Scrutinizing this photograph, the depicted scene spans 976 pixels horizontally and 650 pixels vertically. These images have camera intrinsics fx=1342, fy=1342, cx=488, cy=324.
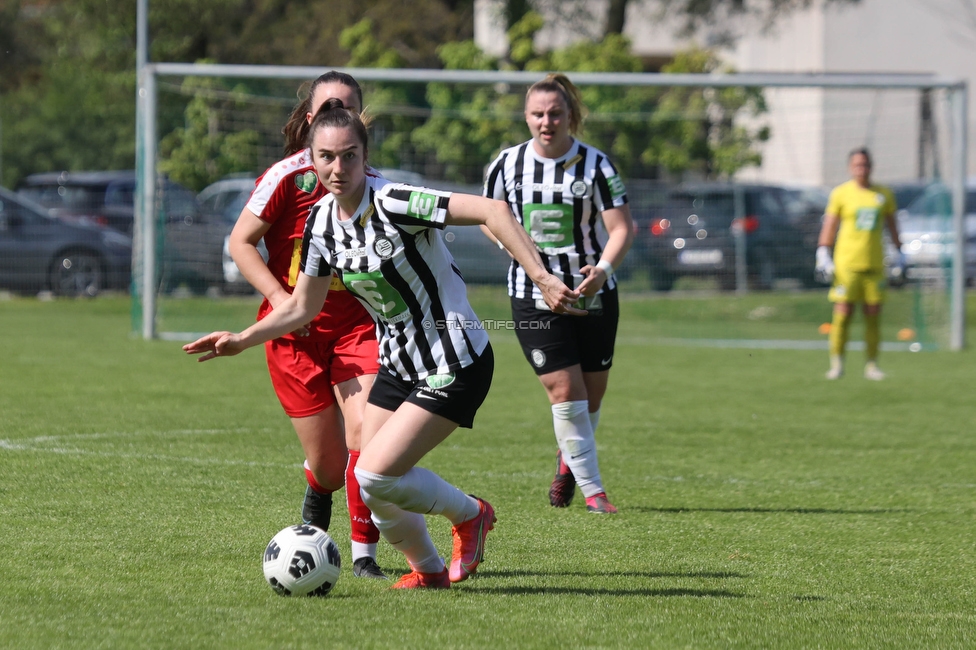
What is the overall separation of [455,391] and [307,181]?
1158 millimetres

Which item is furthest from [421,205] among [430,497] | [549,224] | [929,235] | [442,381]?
[929,235]

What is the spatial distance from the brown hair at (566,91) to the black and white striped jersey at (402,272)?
7.05ft

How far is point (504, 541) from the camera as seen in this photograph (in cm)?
589

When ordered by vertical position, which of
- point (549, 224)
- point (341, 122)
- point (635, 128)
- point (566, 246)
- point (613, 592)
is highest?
point (635, 128)

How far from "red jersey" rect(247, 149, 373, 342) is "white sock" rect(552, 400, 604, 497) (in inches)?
66.9

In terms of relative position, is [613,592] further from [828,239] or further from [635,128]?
[635,128]

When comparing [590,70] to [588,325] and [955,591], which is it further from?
[955,591]

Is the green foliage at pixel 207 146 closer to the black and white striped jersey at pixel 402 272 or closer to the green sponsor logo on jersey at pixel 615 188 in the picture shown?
the green sponsor logo on jersey at pixel 615 188

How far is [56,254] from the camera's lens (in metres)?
18.3

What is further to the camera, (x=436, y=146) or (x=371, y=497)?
(x=436, y=146)

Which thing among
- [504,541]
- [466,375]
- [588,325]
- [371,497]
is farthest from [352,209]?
[588,325]

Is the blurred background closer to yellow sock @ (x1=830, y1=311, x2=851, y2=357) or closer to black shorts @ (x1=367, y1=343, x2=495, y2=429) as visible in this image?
yellow sock @ (x1=830, y1=311, x2=851, y2=357)

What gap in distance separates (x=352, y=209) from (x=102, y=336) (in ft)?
38.3

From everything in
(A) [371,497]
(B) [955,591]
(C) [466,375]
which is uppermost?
(C) [466,375]
